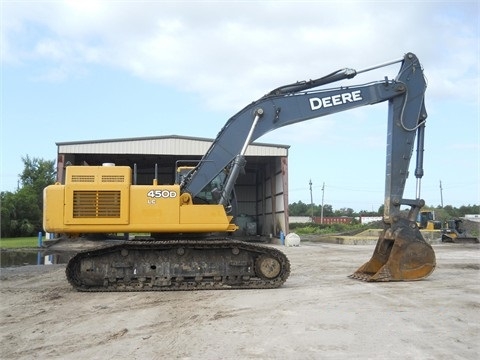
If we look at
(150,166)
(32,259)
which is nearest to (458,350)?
(32,259)

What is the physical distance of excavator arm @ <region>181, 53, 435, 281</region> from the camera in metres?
11.4

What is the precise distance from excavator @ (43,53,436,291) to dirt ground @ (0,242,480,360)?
480 mm

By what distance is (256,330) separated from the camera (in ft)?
22.5

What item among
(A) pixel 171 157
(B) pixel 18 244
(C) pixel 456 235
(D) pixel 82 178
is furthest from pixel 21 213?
(D) pixel 82 178

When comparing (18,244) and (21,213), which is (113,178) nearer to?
(18,244)

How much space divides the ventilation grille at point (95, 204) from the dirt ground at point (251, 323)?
163 centimetres

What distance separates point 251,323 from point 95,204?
15.4ft

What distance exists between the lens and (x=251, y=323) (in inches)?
288

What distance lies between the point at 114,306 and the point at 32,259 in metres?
16.0

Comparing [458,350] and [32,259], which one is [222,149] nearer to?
[458,350]

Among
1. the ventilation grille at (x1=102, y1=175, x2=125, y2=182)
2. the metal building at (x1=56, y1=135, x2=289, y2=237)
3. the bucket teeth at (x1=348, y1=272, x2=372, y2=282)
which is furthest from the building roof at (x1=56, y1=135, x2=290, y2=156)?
the ventilation grille at (x1=102, y1=175, x2=125, y2=182)

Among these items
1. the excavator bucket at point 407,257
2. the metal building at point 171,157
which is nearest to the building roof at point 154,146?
the metal building at point 171,157

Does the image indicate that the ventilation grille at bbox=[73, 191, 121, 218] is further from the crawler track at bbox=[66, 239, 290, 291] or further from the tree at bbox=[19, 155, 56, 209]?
the tree at bbox=[19, 155, 56, 209]

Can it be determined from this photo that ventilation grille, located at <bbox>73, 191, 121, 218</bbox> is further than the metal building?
No
